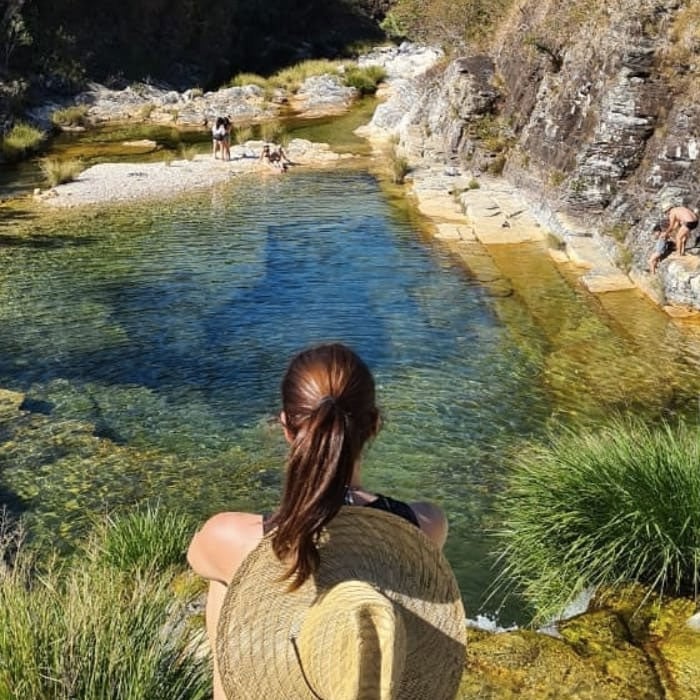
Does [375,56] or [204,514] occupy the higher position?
[204,514]

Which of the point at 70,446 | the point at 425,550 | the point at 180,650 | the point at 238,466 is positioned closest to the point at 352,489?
the point at 425,550

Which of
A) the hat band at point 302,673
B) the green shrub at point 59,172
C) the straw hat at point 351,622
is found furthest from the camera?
the green shrub at point 59,172

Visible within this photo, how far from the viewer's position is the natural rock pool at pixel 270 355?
7691 millimetres

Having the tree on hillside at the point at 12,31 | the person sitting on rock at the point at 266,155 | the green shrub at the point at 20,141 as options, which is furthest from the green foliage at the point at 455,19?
the tree on hillside at the point at 12,31

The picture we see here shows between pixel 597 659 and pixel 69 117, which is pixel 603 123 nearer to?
pixel 597 659

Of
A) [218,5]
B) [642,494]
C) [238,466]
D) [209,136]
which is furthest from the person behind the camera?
[218,5]

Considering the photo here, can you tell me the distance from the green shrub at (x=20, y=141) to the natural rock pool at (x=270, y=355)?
774 centimetres

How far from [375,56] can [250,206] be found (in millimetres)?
28273

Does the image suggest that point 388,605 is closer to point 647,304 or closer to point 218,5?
point 647,304

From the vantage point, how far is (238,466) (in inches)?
313

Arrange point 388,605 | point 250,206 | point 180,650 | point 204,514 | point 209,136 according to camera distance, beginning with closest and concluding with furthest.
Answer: point 388,605
point 180,650
point 204,514
point 250,206
point 209,136

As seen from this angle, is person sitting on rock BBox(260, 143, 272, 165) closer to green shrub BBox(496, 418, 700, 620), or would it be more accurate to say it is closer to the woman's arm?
green shrub BBox(496, 418, 700, 620)

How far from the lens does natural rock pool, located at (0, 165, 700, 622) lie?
7.69 meters

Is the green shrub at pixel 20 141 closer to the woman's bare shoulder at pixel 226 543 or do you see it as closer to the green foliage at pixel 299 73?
the green foliage at pixel 299 73
